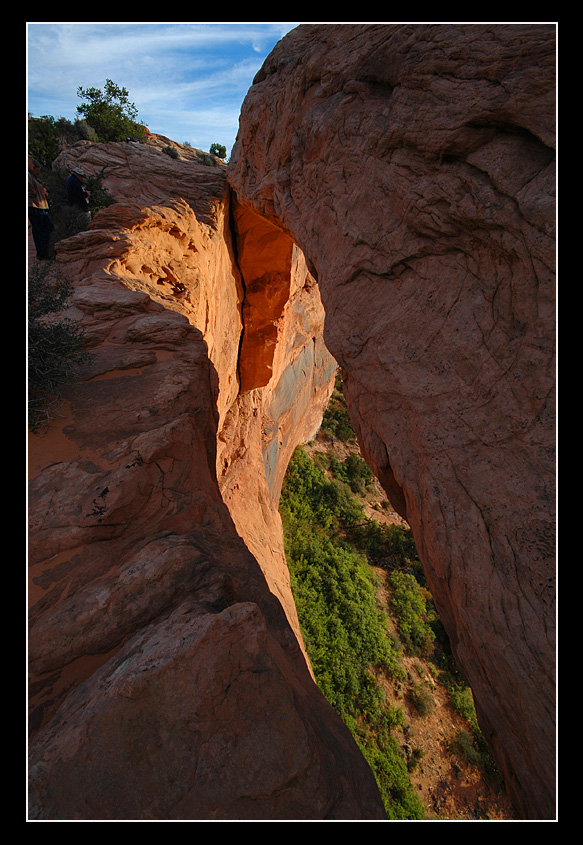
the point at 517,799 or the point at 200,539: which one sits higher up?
the point at 200,539

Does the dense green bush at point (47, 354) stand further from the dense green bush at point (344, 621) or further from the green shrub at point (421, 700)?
the green shrub at point (421, 700)

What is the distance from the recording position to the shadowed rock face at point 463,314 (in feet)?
9.16

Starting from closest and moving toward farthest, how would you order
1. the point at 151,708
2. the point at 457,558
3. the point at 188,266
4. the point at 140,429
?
the point at 151,708
the point at 457,558
the point at 140,429
the point at 188,266

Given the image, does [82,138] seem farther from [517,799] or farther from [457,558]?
[517,799]

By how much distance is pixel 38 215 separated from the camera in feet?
21.8

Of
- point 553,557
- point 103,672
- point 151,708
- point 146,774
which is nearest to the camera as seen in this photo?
point 146,774

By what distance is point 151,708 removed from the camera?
2.23m

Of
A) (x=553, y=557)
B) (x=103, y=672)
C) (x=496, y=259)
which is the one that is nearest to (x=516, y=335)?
(x=496, y=259)

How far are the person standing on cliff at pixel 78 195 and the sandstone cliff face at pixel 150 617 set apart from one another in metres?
0.98

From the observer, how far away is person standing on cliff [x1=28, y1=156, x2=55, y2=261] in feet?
21.5

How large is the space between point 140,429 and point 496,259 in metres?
3.96

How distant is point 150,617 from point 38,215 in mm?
7287

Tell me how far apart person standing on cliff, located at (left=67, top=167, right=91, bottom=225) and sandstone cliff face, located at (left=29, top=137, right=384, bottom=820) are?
976 mm

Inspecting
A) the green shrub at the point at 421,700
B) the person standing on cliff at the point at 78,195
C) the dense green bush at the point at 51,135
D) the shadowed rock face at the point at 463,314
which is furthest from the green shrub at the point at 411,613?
the dense green bush at the point at 51,135
